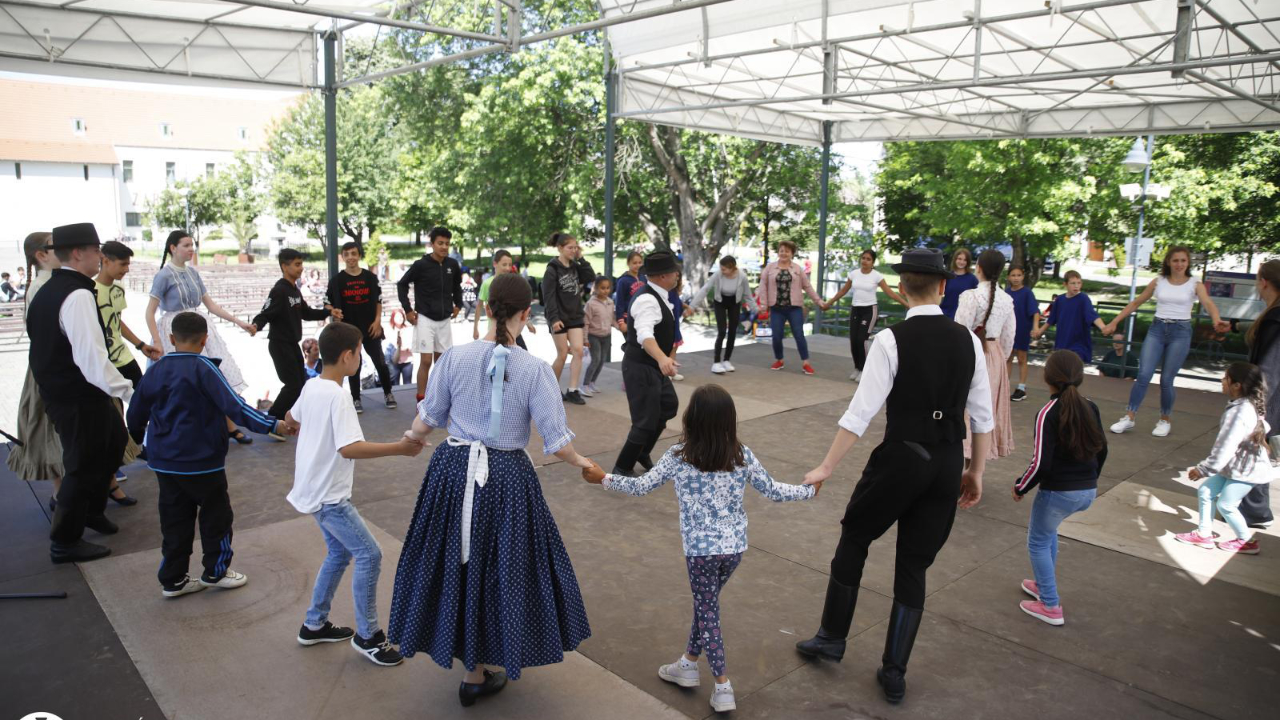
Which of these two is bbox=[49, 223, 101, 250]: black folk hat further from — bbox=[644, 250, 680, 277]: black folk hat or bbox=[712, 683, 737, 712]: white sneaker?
bbox=[712, 683, 737, 712]: white sneaker

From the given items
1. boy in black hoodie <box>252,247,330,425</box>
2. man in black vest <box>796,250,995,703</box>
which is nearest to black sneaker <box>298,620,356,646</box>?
man in black vest <box>796,250,995,703</box>

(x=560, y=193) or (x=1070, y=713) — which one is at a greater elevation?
(x=560, y=193)

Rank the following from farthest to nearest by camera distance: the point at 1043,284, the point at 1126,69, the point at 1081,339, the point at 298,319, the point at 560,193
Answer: the point at 1043,284 < the point at 560,193 < the point at 1081,339 < the point at 1126,69 < the point at 298,319

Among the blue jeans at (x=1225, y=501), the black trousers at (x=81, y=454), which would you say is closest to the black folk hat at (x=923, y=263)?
the blue jeans at (x=1225, y=501)

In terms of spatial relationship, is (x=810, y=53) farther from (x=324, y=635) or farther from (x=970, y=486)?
(x=324, y=635)

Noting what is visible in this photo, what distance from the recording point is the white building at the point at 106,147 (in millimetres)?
53844

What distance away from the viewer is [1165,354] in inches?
307

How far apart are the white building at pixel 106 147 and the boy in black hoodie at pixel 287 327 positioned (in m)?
48.6

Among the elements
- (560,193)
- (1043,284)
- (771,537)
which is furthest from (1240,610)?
(1043,284)

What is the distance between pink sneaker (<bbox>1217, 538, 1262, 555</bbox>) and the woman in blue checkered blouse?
13.9 feet

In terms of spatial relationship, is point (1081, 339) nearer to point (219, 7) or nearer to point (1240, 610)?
point (1240, 610)

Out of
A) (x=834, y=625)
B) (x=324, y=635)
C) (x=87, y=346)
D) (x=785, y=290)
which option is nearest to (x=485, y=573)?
(x=324, y=635)

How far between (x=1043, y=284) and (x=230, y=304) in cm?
3040

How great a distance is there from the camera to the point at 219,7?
8.30 metres
